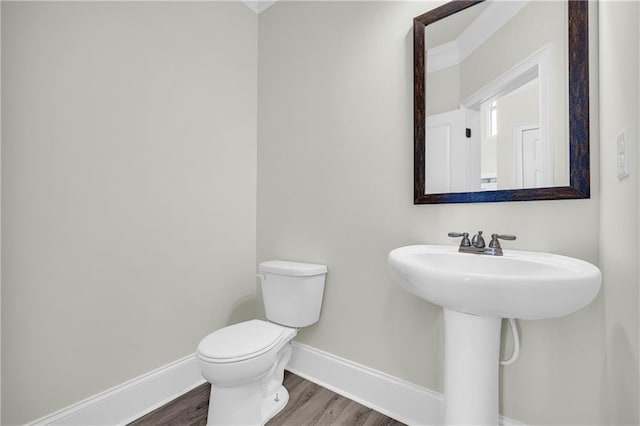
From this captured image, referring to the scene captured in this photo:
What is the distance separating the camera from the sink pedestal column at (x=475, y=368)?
1.00 meters

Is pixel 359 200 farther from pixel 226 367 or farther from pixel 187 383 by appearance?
pixel 187 383

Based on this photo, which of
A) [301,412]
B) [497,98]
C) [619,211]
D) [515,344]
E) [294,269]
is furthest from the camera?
[294,269]

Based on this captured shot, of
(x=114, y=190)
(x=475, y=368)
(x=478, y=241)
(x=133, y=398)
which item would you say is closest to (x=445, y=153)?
(x=478, y=241)

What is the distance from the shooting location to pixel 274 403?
1.48 metres

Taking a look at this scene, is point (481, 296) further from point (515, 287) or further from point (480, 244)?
point (480, 244)

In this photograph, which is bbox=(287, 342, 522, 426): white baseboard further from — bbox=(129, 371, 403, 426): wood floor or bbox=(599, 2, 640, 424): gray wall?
bbox=(599, 2, 640, 424): gray wall

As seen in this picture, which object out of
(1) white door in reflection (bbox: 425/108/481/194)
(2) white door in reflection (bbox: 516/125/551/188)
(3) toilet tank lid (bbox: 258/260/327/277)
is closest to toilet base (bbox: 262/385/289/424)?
(3) toilet tank lid (bbox: 258/260/327/277)

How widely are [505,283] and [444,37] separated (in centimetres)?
118

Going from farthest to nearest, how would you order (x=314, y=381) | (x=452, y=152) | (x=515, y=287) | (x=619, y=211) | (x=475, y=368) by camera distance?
(x=314, y=381) < (x=452, y=152) < (x=475, y=368) < (x=619, y=211) < (x=515, y=287)

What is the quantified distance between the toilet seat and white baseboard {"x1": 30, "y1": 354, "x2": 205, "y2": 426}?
439 mm

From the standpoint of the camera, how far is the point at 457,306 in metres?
0.84

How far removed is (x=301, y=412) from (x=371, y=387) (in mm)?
375

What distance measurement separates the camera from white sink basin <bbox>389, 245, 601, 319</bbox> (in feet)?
2.39

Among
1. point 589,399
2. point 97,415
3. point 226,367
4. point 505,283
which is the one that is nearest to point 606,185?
point 505,283
